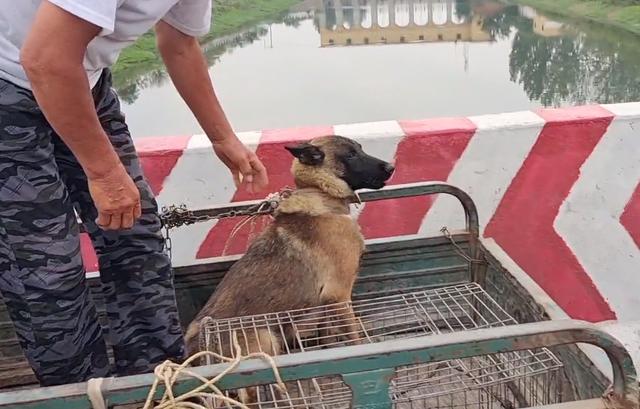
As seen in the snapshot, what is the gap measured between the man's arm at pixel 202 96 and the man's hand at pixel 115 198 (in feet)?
2.45

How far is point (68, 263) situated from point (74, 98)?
0.61m

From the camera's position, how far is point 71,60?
5.35ft

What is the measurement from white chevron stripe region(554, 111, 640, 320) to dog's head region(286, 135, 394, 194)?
1.09m

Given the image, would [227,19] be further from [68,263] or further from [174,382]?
[174,382]

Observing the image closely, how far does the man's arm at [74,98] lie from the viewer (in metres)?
1.59

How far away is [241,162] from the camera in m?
2.70

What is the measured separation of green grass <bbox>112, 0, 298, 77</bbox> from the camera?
9320 mm

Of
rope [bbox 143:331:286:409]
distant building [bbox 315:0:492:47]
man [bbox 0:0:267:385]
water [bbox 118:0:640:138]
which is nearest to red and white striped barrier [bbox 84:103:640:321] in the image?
water [bbox 118:0:640:138]

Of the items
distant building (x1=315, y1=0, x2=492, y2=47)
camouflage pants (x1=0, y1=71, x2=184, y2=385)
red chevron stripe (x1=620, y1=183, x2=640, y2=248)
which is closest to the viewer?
camouflage pants (x1=0, y1=71, x2=184, y2=385)

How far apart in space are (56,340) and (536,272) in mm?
2511

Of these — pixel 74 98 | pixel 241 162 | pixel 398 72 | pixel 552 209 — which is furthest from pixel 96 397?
pixel 398 72

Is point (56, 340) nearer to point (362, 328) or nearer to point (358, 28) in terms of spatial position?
point (362, 328)

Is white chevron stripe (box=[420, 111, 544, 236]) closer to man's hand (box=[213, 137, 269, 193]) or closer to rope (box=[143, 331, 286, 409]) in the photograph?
man's hand (box=[213, 137, 269, 193])

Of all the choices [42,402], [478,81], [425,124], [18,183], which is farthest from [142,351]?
[478,81]
